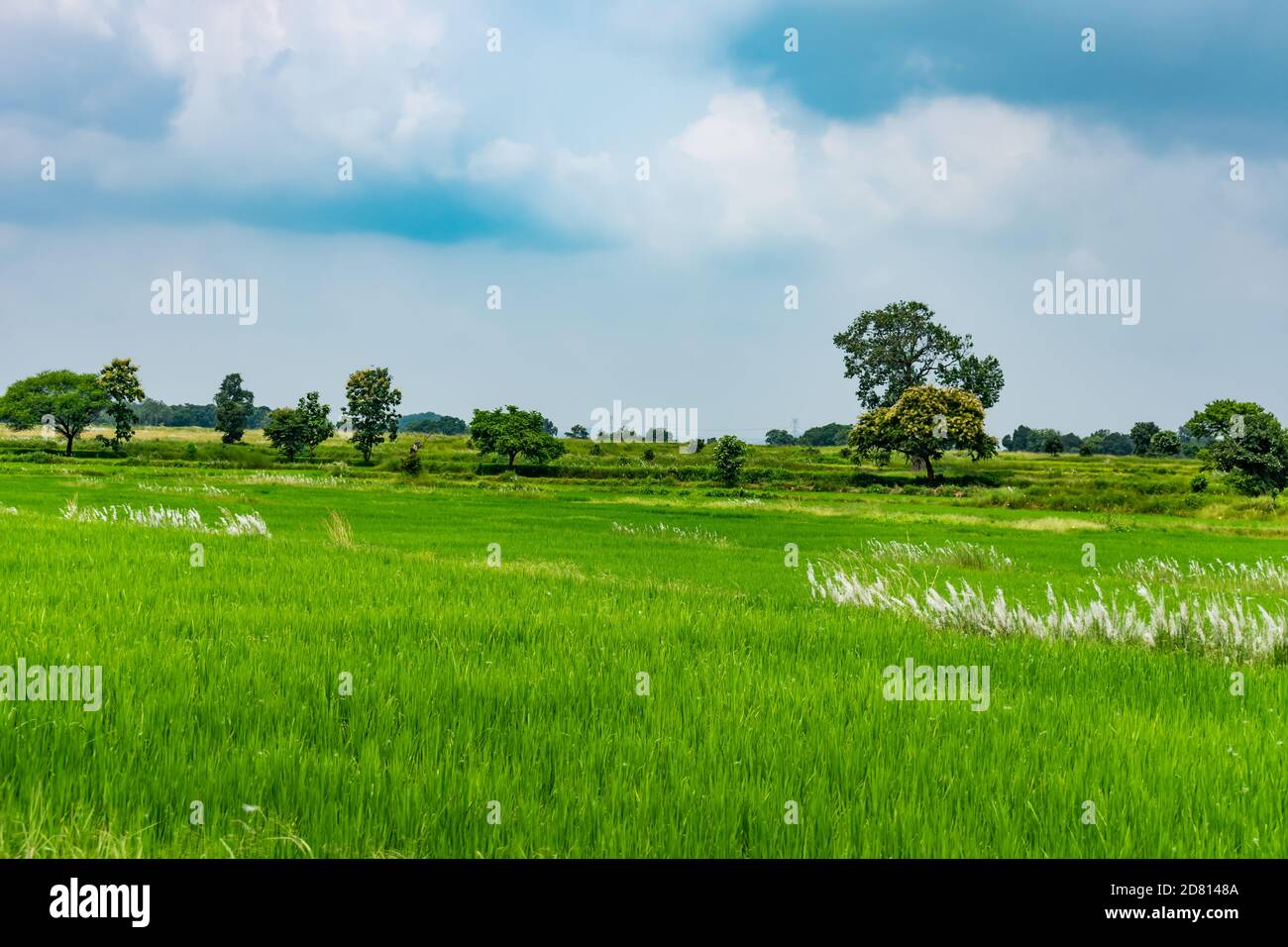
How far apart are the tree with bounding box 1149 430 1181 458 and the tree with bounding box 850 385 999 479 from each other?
236 ft

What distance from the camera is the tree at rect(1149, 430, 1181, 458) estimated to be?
139 metres

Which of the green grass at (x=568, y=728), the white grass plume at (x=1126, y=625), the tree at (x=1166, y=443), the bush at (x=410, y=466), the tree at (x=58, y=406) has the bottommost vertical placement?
the white grass plume at (x=1126, y=625)

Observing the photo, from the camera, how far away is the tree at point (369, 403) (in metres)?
109

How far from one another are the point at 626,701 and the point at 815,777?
6.42 feet

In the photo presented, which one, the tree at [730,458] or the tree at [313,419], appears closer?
the tree at [730,458]

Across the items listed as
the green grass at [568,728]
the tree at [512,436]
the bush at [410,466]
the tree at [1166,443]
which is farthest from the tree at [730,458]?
the tree at [1166,443]

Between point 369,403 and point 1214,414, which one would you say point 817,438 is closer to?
point 1214,414

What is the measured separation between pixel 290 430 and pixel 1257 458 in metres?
112

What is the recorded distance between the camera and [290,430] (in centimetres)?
10669

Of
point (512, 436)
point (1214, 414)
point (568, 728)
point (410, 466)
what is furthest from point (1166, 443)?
point (568, 728)

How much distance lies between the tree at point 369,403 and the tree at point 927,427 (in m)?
66.8

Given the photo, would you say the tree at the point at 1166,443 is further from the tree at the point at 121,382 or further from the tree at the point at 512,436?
the tree at the point at 121,382
